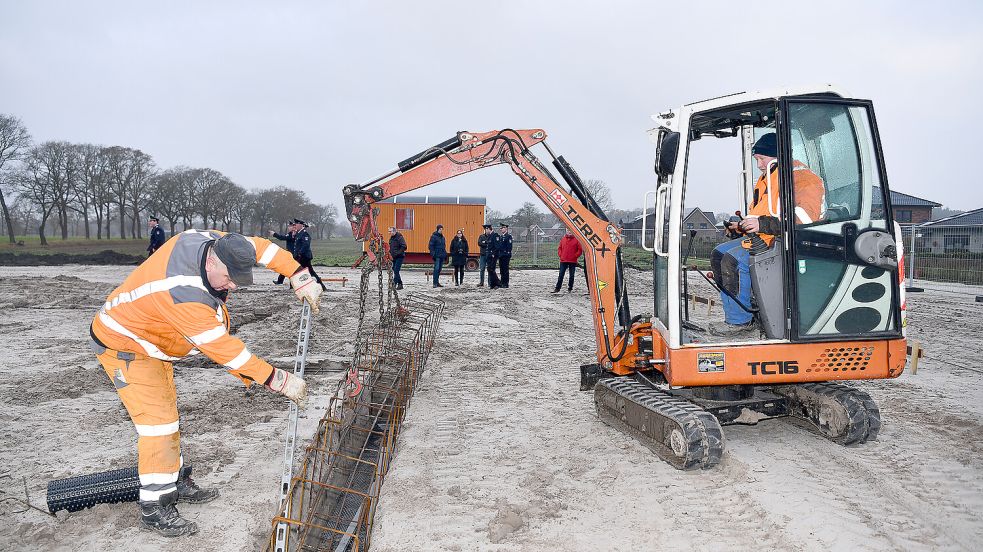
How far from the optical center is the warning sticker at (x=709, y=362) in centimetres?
445

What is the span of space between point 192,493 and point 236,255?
1.67 m

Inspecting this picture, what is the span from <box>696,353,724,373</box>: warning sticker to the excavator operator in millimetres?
569

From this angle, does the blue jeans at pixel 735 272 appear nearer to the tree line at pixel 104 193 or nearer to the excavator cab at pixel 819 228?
the excavator cab at pixel 819 228

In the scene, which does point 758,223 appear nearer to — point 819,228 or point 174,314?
point 819,228

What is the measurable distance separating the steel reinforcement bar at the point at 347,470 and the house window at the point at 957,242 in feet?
53.8

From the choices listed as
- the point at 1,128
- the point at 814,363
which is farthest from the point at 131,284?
the point at 1,128

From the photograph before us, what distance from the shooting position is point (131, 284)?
3576 mm

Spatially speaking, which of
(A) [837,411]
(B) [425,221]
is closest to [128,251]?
Result: (B) [425,221]

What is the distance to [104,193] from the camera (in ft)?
118

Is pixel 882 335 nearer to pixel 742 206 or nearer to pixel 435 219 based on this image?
pixel 742 206

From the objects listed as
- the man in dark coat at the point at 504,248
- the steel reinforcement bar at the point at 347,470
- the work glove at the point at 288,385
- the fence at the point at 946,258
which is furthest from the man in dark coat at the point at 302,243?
the fence at the point at 946,258

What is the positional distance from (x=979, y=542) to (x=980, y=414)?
2.95 meters

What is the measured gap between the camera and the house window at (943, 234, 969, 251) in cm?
1609

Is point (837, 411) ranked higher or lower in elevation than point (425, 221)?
lower
